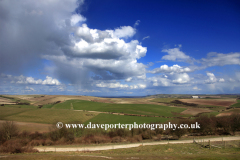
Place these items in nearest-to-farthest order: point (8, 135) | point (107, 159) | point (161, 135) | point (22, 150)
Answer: point (107, 159), point (22, 150), point (8, 135), point (161, 135)

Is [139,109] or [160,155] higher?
[160,155]

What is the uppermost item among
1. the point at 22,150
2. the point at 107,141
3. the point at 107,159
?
the point at 107,159

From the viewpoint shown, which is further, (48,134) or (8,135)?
(48,134)

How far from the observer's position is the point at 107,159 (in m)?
Result: 22.3

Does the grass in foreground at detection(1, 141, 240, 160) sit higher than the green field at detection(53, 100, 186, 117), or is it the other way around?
the grass in foreground at detection(1, 141, 240, 160)

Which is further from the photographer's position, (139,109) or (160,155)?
(139,109)

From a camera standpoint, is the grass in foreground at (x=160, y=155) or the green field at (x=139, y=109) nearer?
the grass in foreground at (x=160, y=155)

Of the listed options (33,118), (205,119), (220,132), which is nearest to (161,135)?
(205,119)

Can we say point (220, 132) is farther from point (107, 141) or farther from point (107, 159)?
point (107, 159)

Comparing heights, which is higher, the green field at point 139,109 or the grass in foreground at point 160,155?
the grass in foreground at point 160,155

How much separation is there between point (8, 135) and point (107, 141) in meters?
32.0

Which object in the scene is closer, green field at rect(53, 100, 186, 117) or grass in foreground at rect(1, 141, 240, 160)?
grass in foreground at rect(1, 141, 240, 160)

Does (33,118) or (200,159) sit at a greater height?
(200,159)

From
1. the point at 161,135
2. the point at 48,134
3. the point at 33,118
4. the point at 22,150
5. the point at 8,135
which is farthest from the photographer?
the point at 33,118
